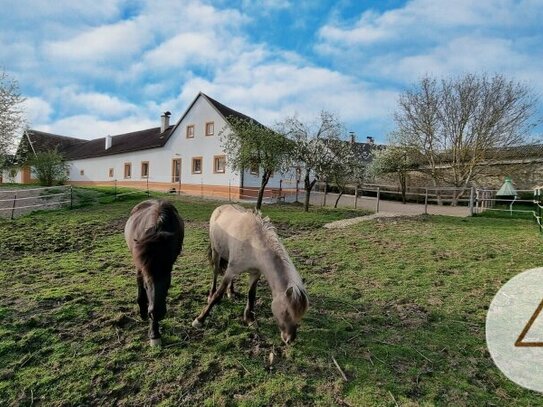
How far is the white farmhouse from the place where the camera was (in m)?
23.5

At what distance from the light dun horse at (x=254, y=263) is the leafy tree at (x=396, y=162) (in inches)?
773

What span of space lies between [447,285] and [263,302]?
282 centimetres

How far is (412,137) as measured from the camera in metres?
21.6

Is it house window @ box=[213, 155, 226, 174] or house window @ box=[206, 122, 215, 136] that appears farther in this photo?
house window @ box=[206, 122, 215, 136]

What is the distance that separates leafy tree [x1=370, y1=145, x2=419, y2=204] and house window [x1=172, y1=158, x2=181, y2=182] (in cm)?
1353

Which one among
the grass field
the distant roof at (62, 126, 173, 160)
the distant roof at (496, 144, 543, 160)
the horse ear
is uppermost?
the distant roof at (62, 126, 173, 160)

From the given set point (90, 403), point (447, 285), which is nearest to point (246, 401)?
point (90, 403)

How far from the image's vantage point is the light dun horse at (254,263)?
332cm

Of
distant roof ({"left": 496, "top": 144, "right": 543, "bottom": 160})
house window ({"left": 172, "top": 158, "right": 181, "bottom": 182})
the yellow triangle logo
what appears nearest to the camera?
the yellow triangle logo

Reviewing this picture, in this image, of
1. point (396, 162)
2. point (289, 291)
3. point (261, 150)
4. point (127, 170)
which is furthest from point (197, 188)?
point (289, 291)

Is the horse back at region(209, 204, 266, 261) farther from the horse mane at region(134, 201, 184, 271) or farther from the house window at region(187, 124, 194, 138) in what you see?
the house window at region(187, 124, 194, 138)

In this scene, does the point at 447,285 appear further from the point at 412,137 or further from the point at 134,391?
the point at 412,137

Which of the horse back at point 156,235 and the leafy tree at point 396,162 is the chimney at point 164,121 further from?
the horse back at point 156,235

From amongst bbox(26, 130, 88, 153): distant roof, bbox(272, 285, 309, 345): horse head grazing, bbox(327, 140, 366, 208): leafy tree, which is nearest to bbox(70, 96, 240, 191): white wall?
bbox(327, 140, 366, 208): leafy tree
